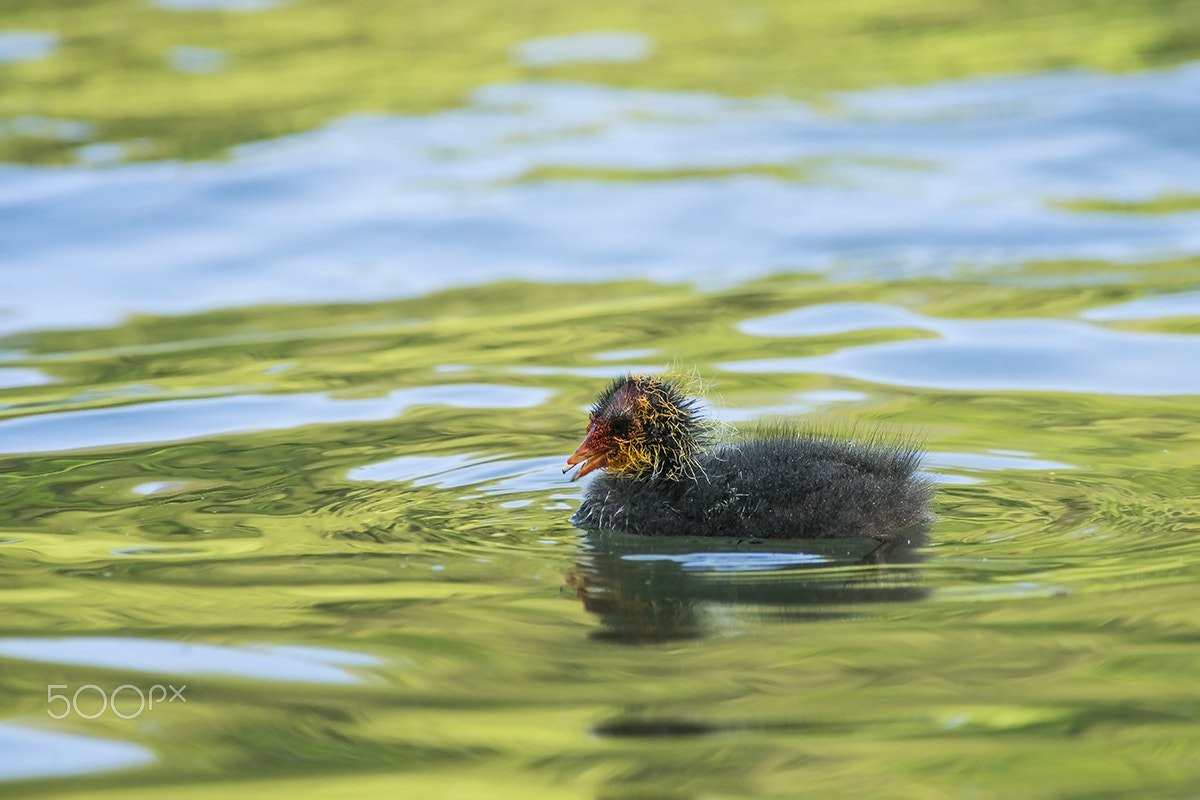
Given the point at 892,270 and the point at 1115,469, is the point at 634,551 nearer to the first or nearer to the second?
the point at 1115,469

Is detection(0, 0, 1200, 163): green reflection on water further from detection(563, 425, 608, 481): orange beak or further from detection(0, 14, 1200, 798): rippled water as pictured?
detection(563, 425, 608, 481): orange beak

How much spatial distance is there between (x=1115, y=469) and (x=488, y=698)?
358cm

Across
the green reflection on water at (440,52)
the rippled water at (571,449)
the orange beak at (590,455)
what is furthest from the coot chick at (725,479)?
the green reflection on water at (440,52)

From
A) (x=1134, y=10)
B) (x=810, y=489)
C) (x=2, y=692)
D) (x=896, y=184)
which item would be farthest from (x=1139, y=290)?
(x=1134, y=10)

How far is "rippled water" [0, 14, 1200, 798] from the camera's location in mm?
4527

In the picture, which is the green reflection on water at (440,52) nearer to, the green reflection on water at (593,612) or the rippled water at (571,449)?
the rippled water at (571,449)

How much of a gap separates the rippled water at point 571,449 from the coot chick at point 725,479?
0.15 metres

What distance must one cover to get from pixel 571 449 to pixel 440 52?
15723 mm

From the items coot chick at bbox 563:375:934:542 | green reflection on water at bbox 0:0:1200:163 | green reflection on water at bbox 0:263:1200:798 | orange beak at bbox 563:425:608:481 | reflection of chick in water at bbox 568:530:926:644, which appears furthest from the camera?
green reflection on water at bbox 0:0:1200:163

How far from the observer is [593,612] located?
5.71 metres

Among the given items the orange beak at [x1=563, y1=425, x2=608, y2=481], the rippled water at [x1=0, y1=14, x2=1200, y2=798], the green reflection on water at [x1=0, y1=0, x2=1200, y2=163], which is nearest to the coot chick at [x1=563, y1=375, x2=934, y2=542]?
the orange beak at [x1=563, y1=425, x2=608, y2=481]

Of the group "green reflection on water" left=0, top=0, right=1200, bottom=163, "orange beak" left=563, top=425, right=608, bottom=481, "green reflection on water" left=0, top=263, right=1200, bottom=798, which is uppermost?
"green reflection on water" left=0, top=0, right=1200, bottom=163

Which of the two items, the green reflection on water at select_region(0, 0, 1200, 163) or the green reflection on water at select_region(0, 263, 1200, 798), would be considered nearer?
the green reflection on water at select_region(0, 263, 1200, 798)

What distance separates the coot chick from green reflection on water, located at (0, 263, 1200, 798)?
261 mm
